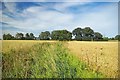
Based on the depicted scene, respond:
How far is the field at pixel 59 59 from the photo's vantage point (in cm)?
334

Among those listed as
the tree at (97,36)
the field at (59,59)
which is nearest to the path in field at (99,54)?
the field at (59,59)

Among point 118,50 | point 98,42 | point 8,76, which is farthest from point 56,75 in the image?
point 98,42

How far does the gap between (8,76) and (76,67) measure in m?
1.07

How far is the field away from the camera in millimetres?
3340

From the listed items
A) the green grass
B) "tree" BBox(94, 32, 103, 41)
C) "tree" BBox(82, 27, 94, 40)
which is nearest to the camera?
the green grass

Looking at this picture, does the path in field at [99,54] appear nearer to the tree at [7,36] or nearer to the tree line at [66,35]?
the tree line at [66,35]

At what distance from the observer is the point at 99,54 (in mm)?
3930

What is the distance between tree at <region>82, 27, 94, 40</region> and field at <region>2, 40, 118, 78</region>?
190mm

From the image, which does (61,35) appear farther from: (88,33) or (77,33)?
(88,33)

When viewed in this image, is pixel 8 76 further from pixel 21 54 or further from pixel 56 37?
pixel 56 37

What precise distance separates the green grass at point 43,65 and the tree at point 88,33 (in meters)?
0.55

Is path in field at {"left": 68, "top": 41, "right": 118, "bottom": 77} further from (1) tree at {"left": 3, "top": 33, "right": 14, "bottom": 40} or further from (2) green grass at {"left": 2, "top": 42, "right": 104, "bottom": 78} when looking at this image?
(1) tree at {"left": 3, "top": 33, "right": 14, "bottom": 40}

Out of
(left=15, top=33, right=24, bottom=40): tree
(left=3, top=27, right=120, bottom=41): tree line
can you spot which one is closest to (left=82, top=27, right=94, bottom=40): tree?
(left=3, top=27, right=120, bottom=41): tree line

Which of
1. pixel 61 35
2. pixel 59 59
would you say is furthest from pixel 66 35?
pixel 59 59
